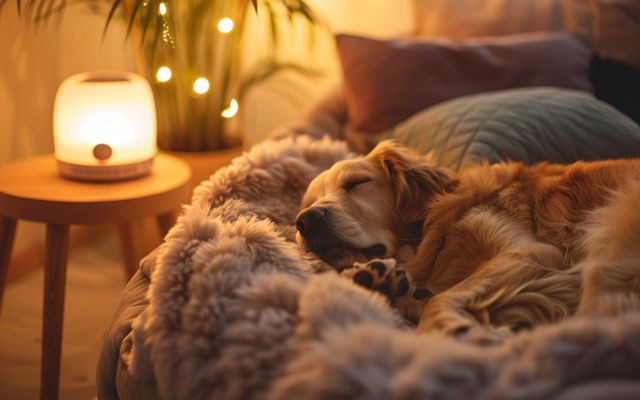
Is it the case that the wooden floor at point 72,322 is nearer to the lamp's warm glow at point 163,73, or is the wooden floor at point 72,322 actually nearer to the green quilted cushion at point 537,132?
the lamp's warm glow at point 163,73

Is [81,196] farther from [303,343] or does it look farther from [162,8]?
[303,343]

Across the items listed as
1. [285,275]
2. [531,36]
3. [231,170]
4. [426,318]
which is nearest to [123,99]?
[231,170]

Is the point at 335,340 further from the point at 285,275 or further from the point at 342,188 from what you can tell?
the point at 342,188

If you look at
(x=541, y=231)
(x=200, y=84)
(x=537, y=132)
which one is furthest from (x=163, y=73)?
(x=541, y=231)

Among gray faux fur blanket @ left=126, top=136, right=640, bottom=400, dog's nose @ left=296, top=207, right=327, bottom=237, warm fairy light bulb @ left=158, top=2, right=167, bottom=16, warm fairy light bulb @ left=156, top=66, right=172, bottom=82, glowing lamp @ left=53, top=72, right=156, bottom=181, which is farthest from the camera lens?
warm fairy light bulb @ left=156, top=66, right=172, bottom=82

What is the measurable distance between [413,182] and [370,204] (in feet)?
0.34

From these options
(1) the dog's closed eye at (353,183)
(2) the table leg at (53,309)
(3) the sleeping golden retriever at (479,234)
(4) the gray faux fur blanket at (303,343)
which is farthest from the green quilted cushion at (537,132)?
(2) the table leg at (53,309)

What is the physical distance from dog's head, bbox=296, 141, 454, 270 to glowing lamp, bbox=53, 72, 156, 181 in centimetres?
62

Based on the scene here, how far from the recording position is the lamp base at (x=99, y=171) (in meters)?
1.84

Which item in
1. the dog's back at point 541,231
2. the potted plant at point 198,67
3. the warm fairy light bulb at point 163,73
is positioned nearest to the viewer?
the dog's back at point 541,231

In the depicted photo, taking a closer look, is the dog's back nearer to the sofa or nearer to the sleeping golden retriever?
the sleeping golden retriever

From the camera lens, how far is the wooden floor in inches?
73.8

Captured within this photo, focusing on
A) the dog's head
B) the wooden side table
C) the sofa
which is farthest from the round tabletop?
the dog's head

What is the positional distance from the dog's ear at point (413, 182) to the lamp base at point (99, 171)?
2.48 feet
